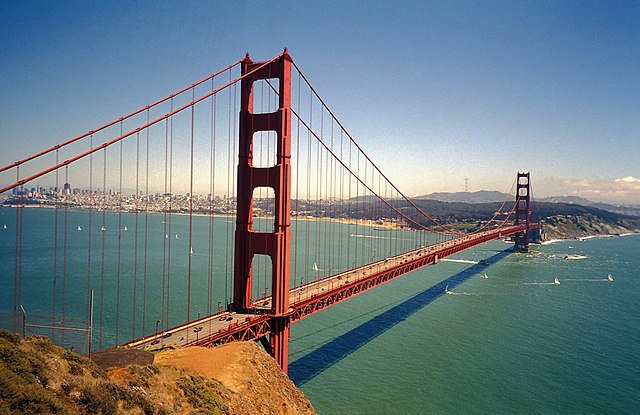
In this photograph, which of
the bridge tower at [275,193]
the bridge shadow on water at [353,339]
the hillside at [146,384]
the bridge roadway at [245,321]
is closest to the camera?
the hillside at [146,384]

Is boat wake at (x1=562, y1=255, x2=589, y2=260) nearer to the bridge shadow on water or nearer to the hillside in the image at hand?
the bridge shadow on water

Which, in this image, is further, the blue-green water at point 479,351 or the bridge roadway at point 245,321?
the blue-green water at point 479,351

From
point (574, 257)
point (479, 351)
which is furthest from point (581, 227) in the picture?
point (479, 351)

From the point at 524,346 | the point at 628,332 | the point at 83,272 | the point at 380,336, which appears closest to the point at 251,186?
the point at 380,336

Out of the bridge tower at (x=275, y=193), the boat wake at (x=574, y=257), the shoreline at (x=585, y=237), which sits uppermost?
the bridge tower at (x=275, y=193)

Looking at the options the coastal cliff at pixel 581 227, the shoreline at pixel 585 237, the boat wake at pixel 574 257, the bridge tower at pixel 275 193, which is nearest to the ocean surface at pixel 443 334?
the bridge tower at pixel 275 193

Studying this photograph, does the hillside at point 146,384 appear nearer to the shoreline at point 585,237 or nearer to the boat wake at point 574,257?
the boat wake at point 574,257

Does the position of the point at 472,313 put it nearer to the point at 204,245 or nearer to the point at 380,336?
the point at 380,336

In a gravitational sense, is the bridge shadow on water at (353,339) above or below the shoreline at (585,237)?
below
